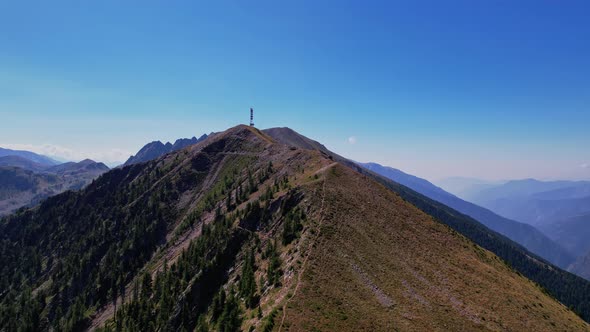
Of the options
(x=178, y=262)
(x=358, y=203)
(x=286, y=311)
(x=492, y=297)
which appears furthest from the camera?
(x=178, y=262)

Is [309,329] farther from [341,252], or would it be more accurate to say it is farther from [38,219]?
[38,219]

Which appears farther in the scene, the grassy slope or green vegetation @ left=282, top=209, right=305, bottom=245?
green vegetation @ left=282, top=209, right=305, bottom=245

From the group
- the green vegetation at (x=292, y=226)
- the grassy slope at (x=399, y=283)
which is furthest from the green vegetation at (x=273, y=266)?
the grassy slope at (x=399, y=283)

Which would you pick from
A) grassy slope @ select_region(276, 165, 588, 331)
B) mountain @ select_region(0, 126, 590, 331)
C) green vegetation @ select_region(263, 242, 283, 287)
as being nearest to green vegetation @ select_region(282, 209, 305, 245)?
mountain @ select_region(0, 126, 590, 331)

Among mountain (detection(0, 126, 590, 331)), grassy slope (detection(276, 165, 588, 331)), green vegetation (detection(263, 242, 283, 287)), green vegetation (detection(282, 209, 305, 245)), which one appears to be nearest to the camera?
grassy slope (detection(276, 165, 588, 331))

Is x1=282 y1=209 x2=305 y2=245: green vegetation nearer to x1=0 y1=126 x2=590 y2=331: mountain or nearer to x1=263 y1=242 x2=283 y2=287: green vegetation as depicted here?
x1=0 y1=126 x2=590 y2=331: mountain

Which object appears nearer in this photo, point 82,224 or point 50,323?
point 50,323

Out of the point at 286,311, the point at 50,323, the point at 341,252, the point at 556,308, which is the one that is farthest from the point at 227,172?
the point at 556,308
